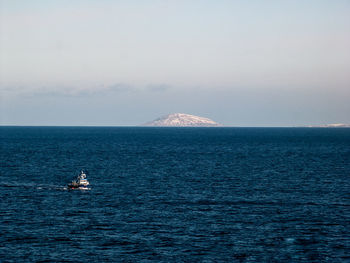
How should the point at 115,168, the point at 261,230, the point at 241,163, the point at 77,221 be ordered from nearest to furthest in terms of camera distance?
the point at 261,230 < the point at 77,221 < the point at 115,168 < the point at 241,163

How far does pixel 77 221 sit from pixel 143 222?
8.57 m

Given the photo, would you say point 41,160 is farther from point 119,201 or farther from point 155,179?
point 119,201

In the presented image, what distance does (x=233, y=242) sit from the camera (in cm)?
5694

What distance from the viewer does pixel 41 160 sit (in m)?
153

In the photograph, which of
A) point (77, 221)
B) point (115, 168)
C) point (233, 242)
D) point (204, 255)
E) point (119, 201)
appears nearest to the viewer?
point (204, 255)

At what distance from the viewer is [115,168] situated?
13412 cm

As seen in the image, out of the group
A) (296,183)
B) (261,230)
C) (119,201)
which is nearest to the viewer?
(261,230)

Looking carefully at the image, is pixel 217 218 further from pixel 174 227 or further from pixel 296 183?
pixel 296 183

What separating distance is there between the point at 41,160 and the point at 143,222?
94.0 m

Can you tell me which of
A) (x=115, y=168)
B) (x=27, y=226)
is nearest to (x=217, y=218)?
(x=27, y=226)

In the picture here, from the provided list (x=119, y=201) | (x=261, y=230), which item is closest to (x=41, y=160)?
(x=119, y=201)

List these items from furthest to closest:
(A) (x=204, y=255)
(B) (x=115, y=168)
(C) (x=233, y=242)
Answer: (B) (x=115, y=168) < (C) (x=233, y=242) < (A) (x=204, y=255)

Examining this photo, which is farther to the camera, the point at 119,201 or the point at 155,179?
the point at 155,179

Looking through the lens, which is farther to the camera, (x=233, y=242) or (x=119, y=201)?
(x=119, y=201)
